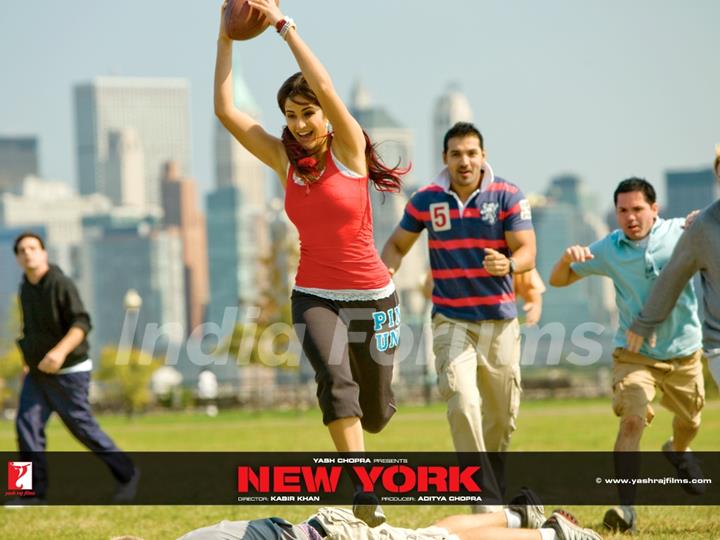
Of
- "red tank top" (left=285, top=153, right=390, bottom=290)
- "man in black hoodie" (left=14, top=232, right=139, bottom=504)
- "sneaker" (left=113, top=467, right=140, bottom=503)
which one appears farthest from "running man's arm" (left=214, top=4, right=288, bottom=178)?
"sneaker" (left=113, top=467, right=140, bottom=503)

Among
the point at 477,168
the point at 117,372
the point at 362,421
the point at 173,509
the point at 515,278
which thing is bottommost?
the point at 117,372

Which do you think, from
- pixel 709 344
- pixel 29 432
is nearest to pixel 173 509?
pixel 29 432

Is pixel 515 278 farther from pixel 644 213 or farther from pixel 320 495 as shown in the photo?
pixel 320 495

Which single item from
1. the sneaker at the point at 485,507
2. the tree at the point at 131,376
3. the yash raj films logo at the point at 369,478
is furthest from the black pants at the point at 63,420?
the tree at the point at 131,376

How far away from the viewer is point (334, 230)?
26.2 feet

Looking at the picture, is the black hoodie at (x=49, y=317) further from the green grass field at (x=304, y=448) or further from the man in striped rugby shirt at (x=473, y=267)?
the man in striped rugby shirt at (x=473, y=267)

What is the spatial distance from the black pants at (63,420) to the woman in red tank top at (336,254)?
3786 mm

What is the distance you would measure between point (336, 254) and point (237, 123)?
0.97 meters

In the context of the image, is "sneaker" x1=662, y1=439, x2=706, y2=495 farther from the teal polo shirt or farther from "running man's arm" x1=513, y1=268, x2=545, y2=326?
"running man's arm" x1=513, y1=268, x2=545, y2=326

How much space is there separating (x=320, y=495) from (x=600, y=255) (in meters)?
2.45

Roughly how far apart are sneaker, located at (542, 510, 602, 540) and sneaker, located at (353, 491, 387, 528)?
0.96m

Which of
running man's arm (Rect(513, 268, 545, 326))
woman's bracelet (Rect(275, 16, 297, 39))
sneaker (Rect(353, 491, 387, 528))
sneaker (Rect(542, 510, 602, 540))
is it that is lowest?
sneaker (Rect(542, 510, 602, 540))

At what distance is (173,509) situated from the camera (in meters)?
10.9

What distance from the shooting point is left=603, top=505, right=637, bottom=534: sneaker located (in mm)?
8758
